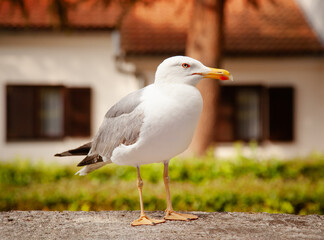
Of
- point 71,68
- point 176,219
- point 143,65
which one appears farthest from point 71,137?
point 176,219

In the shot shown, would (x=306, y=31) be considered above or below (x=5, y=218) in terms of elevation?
above

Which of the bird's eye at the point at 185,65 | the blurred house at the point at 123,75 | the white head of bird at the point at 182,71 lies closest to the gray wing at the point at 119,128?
the white head of bird at the point at 182,71

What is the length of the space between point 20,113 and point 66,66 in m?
1.69

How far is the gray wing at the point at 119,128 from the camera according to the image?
3.87 m

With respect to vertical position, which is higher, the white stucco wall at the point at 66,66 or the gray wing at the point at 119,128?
the white stucco wall at the point at 66,66

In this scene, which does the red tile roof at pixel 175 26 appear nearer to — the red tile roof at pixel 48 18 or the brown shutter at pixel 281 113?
the red tile roof at pixel 48 18

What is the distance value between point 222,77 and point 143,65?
8.91 metres

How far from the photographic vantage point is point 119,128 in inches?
159

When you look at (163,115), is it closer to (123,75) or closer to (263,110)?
(123,75)

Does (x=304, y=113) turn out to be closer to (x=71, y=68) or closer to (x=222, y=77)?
(x=71, y=68)

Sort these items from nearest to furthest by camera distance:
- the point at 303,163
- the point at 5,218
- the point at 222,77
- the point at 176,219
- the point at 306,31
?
the point at 222,77 < the point at 176,219 < the point at 5,218 < the point at 303,163 < the point at 306,31

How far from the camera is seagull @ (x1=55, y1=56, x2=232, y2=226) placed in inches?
145

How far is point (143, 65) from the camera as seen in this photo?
12.6 m

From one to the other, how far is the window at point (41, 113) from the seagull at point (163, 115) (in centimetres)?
887
